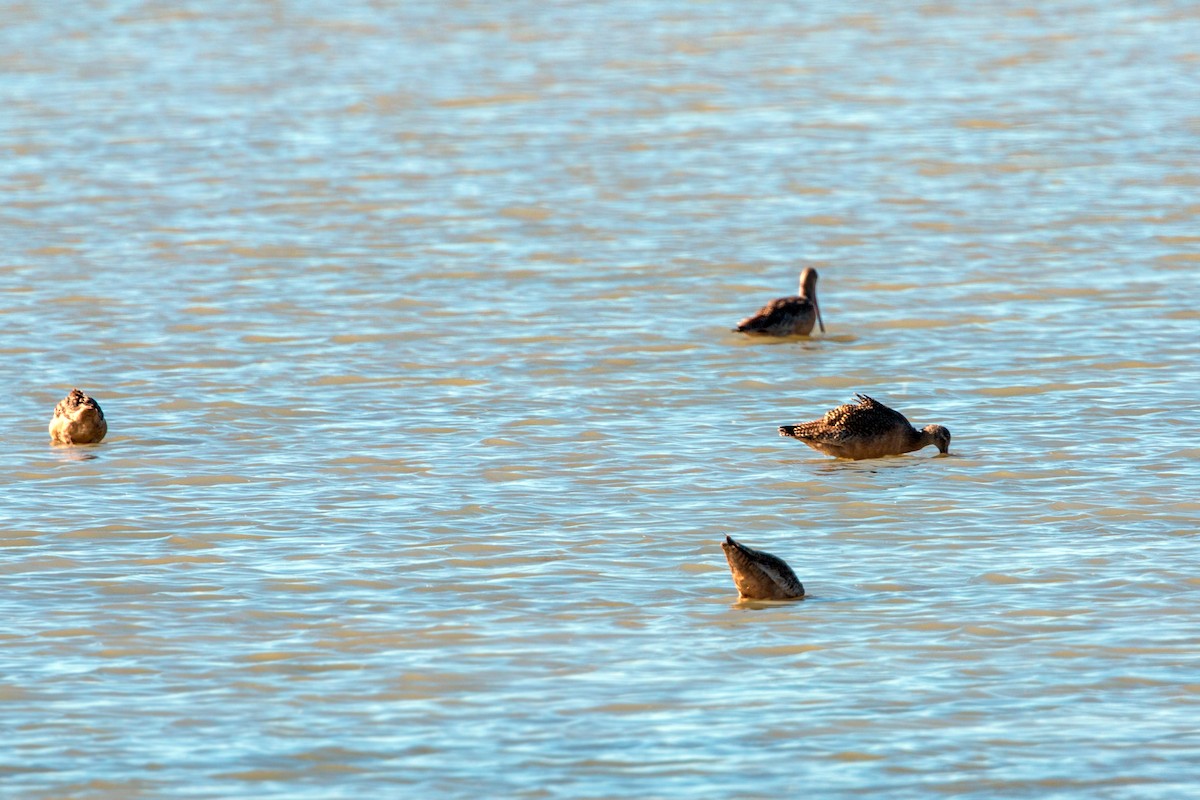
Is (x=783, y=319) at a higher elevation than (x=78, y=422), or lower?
lower

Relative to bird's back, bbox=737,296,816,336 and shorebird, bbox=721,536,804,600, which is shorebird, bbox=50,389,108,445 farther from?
bird's back, bbox=737,296,816,336

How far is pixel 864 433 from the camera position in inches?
615

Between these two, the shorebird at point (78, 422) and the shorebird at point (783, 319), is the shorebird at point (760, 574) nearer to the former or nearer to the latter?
the shorebird at point (78, 422)

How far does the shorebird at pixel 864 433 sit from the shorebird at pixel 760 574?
3.66 metres

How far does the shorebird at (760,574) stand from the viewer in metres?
11.8

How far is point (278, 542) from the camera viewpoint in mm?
13578

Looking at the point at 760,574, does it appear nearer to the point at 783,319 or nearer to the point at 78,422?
the point at 78,422

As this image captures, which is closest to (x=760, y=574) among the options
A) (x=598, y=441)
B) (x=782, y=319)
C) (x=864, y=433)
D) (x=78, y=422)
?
(x=864, y=433)

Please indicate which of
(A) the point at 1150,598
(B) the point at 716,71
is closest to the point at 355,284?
(A) the point at 1150,598

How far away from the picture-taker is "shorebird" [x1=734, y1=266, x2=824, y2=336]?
20172 mm

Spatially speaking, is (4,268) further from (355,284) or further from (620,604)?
(620,604)

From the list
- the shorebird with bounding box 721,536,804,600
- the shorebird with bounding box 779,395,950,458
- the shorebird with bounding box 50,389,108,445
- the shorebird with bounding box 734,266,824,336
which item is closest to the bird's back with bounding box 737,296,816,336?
the shorebird with bounding box 734,266,824,336

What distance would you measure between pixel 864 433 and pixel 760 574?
3.96 meters

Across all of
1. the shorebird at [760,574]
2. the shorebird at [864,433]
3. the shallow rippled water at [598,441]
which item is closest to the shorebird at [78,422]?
the shallow rippled water at [598,441]
